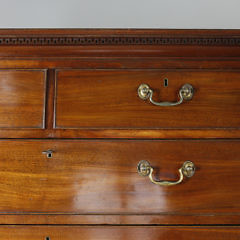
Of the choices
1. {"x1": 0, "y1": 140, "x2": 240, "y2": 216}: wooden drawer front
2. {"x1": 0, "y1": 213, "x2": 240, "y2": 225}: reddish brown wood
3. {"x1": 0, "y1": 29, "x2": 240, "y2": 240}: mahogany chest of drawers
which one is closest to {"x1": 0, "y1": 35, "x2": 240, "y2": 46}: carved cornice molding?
{"x1": 0, "y1": 29, "x2": 240, "y2": 240}: mahogany chest of drawers

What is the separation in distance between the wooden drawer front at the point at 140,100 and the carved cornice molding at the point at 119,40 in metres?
0.06

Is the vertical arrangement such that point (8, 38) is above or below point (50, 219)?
above

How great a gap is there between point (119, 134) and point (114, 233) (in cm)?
20

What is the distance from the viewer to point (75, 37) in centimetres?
63

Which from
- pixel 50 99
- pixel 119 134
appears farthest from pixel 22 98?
pixel 119 134

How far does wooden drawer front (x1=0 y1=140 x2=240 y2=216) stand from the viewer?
62cm

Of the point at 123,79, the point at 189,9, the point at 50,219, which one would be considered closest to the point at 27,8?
the point at 189,9

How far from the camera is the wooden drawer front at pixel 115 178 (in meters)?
0.62

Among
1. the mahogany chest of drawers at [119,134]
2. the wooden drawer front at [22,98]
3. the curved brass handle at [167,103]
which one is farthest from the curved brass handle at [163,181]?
the wooden drawer front at [22,98]

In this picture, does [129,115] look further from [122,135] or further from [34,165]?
[34,165]

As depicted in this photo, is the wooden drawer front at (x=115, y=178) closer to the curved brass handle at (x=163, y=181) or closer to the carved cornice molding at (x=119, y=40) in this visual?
the curved brass handle at (x=163, y=181)

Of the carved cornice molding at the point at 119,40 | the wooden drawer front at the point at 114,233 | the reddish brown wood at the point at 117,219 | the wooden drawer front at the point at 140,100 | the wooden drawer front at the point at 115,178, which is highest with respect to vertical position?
the carved cornice molding at the point at 119,40

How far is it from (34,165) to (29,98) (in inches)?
5.6

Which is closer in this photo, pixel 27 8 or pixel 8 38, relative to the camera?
pixel 8 38
